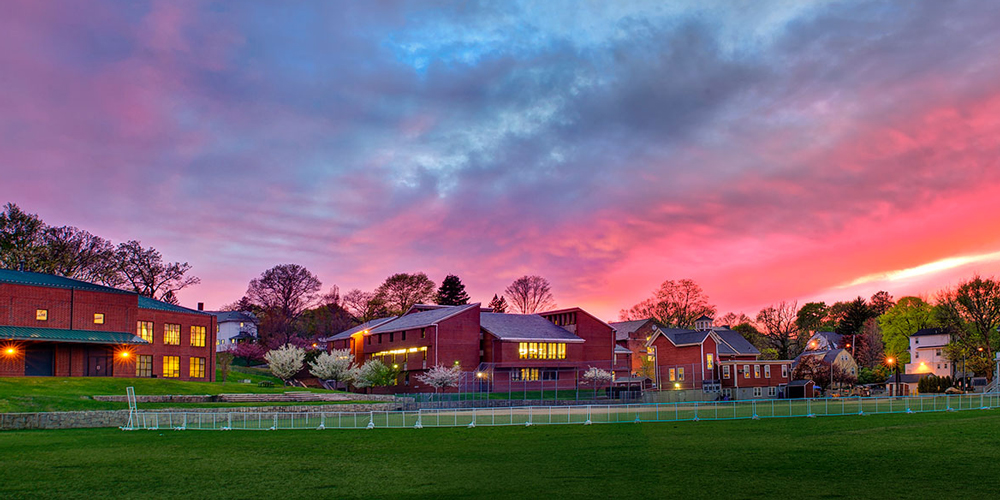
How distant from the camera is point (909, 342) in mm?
114750

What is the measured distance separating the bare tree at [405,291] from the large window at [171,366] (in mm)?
55979

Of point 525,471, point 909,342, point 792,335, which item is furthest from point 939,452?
point 792,335

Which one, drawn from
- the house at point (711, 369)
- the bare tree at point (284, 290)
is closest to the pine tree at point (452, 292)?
the bare tree at point (284, 290)

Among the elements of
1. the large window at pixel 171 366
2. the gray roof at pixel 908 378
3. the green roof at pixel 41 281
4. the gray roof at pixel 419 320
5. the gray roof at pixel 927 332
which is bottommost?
the gray roof at pixel 908 378

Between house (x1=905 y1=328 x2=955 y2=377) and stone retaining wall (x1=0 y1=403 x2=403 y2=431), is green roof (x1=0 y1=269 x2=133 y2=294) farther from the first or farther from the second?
house (x1=905 y1=328 x2=955 y2=377)

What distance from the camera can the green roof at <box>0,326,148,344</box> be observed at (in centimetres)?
5516

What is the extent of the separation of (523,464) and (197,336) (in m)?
61.3

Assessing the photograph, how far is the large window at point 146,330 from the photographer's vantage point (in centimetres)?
6694

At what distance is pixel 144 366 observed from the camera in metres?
66.6

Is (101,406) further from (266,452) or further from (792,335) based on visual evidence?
(792,335)

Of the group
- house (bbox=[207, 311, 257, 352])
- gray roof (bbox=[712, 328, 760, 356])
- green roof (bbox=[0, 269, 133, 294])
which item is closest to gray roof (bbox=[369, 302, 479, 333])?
green roof (bbox=[0, 269, 133, 294])

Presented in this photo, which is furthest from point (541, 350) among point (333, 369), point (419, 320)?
point (333, 369)

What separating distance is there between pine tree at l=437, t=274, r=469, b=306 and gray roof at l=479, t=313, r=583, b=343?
44.5m

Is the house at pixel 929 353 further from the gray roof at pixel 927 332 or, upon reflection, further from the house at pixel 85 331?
the house at pixel 85 331
